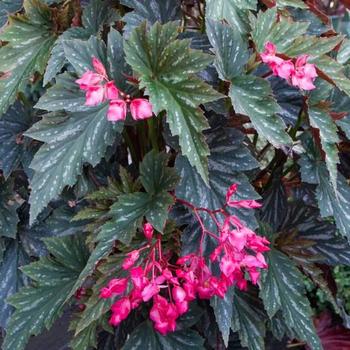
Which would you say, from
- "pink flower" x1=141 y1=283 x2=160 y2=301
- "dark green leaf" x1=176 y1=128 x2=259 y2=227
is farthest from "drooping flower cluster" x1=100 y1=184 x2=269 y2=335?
"dark green leaf" x1=176 y1=128 x2=259 y2=227

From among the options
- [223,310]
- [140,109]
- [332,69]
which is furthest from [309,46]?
[223,310]

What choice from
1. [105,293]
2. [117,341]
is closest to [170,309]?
[105,293]

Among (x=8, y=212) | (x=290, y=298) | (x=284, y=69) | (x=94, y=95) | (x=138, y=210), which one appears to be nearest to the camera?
(x=94, y=95)

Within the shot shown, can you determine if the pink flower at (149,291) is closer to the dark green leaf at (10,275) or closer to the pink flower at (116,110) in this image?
the pink flower at (116,110)

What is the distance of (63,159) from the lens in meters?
0.91

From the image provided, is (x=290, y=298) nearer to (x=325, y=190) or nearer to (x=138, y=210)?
(x=325, y=190)

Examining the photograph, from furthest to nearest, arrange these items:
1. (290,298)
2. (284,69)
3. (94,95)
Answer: (290,298) → (284,69) → (94,95)

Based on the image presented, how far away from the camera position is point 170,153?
3.39 ft

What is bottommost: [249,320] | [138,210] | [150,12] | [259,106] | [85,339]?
[249,320]

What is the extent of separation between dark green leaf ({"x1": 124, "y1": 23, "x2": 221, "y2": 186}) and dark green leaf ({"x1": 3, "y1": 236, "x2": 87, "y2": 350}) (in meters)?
0.37

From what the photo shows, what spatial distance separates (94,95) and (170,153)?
334mm

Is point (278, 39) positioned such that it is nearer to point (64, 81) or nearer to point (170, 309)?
point (64, 81)

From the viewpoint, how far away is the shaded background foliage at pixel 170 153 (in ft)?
2.88

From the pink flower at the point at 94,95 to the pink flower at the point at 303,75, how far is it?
0.95 feet
